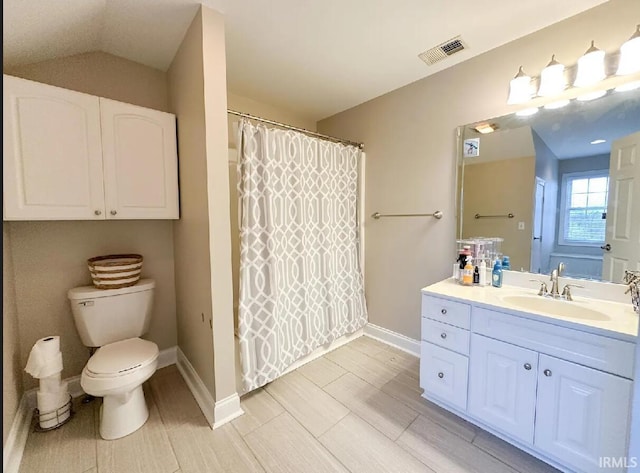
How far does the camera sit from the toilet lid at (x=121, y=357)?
5.47 ft

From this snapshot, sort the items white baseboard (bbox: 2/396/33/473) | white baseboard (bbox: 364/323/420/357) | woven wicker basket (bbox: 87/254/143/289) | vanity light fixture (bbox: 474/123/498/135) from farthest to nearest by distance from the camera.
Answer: white baseboard (bbox: 364/323/420/357), vanity light fixture (bbox: 474/123/498/135), woven wicker basket (bbox: 87/254/143/289), white baseboard (bbox: 2/396/33/473)

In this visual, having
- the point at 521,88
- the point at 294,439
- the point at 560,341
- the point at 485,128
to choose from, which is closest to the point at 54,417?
the point at 294,439

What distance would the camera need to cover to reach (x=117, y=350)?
1856 mm

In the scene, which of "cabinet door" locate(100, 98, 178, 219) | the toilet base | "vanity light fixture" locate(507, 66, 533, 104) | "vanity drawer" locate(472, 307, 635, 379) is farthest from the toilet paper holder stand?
"vanity light fixture" locate(507, 66, 533, 104)

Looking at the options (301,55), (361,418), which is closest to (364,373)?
(361,418)

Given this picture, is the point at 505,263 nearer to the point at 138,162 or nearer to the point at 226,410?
the point at 226,410

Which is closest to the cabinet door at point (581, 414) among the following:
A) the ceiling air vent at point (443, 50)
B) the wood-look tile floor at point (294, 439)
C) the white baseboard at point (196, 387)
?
the wood-look tile floor at point (294, 439)

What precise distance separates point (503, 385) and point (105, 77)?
3.09 m

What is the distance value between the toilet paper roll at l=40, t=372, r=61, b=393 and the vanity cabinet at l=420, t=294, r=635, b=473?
7.24 ft

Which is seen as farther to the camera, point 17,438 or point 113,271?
point 113,271

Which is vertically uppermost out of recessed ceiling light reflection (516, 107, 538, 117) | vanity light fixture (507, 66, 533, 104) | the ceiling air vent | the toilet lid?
the ceiling air vent

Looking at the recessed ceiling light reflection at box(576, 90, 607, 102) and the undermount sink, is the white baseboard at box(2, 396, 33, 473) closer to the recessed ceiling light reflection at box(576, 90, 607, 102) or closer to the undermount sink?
the undermount sink

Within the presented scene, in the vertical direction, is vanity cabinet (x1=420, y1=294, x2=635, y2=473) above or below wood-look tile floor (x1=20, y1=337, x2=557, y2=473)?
above

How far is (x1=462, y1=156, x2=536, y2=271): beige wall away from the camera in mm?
1955
